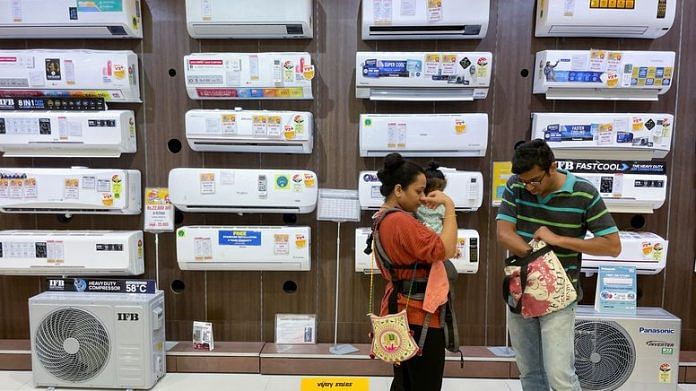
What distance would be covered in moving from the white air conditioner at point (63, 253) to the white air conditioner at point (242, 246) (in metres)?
0.41

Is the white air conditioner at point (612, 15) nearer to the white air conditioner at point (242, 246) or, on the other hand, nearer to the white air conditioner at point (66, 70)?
the white air conditioner at point (242, 246)

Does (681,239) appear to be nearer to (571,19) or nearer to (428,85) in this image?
(571,19)

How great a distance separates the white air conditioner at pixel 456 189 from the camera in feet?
9.61

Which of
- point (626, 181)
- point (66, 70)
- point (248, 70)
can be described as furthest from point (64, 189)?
point (626, 181)

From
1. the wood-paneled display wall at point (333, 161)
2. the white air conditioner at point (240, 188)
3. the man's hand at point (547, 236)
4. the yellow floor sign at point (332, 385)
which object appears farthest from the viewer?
the wood-paneled display wall at point (333, 161)

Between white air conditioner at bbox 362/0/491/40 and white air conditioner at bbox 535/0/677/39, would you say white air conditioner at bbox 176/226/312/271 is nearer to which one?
white air conditioner at bbox 362/0/491/40

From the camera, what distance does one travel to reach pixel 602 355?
2758mm

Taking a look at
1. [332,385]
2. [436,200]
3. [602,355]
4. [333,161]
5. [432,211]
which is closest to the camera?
[436,200]

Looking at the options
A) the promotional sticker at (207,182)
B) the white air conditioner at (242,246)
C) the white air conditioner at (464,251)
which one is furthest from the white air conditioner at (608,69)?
the promotional sticker at (207,182)

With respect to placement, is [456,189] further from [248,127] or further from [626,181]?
[248,127]

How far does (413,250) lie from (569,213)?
0.68 m

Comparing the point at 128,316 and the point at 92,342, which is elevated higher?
the point at 128,316

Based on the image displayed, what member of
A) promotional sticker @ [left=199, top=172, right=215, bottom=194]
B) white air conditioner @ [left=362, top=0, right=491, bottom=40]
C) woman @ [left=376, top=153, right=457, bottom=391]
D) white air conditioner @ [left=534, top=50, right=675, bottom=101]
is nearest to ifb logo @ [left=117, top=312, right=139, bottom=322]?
promotional sticker @ [left=199, top=172, right=215, bottom=194]

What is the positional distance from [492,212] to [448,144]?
0.64m
